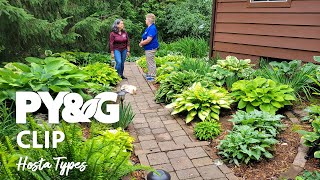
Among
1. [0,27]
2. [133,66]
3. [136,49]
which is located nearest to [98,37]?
[136,49]

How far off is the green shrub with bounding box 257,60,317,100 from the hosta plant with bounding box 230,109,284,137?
1.00 metres

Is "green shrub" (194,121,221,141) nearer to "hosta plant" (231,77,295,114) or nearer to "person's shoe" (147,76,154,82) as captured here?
"hosta plant" (231,77,295,114)

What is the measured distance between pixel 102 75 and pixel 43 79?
7.98 ft

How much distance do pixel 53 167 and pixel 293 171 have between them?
225cm

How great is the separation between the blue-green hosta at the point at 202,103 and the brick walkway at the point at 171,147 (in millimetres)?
204

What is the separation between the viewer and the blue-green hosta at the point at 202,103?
13.8 ft

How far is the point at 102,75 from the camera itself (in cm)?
625

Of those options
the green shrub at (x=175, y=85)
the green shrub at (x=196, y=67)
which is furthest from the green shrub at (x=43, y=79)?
the green shrub at (x=196, y=67)

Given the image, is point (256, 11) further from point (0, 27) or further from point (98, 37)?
point (98, 37)

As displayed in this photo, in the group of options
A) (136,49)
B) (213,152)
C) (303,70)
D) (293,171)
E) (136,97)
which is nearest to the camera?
(293,171)

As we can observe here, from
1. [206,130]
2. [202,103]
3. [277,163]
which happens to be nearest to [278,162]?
[277,163]

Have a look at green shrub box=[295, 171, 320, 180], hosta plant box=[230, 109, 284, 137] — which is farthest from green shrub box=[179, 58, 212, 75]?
green shrub box=[295, 171, 320, 180]

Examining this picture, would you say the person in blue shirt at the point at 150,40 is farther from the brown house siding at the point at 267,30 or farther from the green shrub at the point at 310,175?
the green shrub at the point at 310,175

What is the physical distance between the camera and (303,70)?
465 cm
